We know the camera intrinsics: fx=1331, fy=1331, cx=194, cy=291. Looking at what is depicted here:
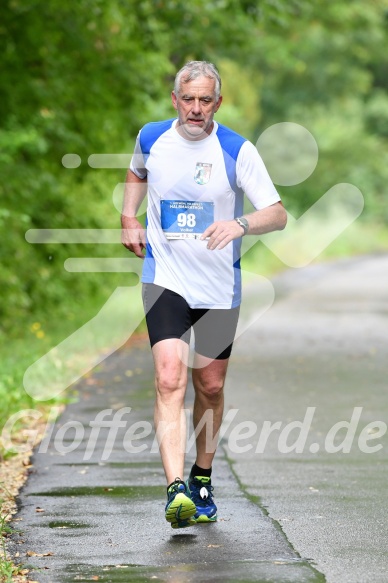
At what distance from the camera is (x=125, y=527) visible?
21.0 ft

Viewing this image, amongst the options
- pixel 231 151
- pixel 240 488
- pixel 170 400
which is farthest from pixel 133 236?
pixel 240 488

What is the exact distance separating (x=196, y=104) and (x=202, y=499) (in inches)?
76.3

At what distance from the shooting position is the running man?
20.1 ft

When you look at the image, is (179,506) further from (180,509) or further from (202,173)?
(202,173)

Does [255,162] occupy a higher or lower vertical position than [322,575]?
higher

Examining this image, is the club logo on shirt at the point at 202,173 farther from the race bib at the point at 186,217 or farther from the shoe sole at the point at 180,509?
the shoe sole at the point at 180,509

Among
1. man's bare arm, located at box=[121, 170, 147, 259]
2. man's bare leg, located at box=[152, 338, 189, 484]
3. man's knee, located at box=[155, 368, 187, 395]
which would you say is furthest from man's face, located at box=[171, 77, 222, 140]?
man's knee, located at box=[155, 368, 187, 395]

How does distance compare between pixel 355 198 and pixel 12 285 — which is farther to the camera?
pixel 355 198

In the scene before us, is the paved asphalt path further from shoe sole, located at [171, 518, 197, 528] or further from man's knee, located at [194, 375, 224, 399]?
man's knee, located at [194, 375, 224, 399]

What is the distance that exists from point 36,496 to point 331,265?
3237 cm

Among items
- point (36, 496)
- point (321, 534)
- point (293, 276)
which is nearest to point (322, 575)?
point (321, 534)

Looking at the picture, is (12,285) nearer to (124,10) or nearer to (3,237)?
(3,237)

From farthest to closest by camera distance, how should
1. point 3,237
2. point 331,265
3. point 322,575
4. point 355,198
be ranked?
point 355,198 < point 331,265 < point 3,237 < point 322,575

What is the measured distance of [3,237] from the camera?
14.6 metres
